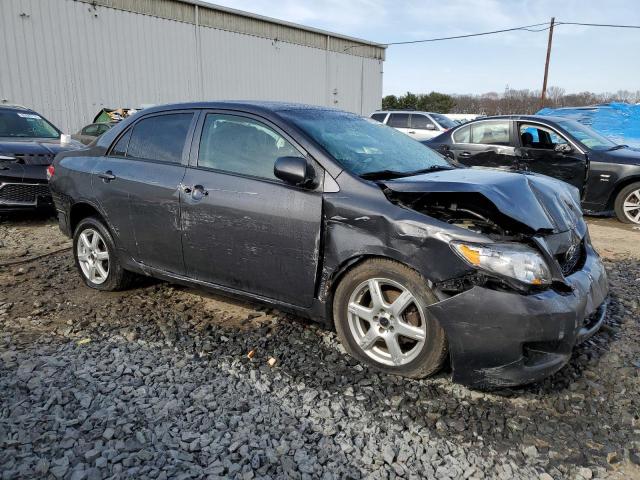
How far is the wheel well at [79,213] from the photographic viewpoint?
Answer: 4.41 metres

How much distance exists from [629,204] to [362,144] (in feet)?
19.5

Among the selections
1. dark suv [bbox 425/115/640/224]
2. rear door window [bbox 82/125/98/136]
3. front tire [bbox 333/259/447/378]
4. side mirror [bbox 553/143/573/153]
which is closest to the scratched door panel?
front tire [bbox 333/259/447/378]

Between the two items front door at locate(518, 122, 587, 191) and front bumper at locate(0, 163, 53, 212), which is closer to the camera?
front bumper at locate(0, 163, 53, 212)

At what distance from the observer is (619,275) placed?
196 inches

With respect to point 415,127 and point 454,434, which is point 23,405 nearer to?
point 454,434

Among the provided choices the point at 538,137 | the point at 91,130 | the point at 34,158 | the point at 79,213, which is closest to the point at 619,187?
the point at 538,137

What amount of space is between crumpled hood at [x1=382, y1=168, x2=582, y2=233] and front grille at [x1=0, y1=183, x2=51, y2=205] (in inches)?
229

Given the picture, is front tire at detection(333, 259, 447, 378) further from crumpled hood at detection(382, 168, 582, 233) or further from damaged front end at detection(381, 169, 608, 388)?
crumpled hood at detection(382, 168, 582, 233)

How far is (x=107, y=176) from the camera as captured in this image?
4.14 m

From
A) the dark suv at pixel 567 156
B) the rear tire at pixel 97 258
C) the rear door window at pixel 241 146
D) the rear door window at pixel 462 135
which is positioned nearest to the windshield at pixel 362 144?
the rear door window at pixel 241 146

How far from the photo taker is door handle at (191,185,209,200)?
350 centimetres

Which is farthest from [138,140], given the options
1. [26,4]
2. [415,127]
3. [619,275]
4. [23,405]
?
[26,4]

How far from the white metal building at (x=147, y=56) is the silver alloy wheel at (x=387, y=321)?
19.5 meters

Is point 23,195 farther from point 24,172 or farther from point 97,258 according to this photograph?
point 97,258
